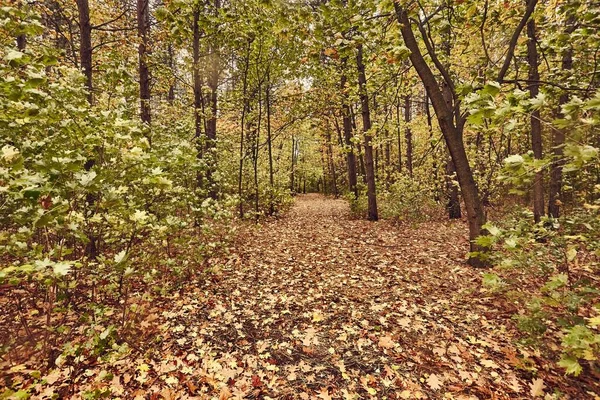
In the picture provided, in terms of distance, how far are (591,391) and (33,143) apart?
7031 millimetres

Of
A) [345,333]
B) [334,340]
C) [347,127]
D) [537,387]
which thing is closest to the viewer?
[537,387]

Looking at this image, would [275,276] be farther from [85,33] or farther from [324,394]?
[85,33]

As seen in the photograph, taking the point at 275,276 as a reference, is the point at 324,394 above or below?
below

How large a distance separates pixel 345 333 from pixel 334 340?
0.24 metres

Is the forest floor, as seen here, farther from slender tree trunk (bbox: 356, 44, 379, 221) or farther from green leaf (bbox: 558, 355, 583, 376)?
slender tree trunk (bbox: 356, 44, 379, 221)

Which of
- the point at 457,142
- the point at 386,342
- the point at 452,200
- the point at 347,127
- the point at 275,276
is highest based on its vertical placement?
the point at 347,127

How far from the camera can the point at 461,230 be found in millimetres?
10102

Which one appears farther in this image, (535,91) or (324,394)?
(535,91)

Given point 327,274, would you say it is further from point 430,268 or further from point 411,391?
point 411,391

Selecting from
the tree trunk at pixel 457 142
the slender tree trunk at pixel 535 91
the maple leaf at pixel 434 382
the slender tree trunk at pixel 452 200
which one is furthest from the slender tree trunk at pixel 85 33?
the slender tree trunk at pixel 452 200

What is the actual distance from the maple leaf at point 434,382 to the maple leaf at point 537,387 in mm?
962

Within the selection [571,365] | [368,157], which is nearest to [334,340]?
[571,365]

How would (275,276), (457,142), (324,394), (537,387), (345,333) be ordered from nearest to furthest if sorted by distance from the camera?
1. (537,387)
2. (324,394)
3. (345,333)
4. (457,142)
5. (275,276)

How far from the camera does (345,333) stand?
4570 millimetres
